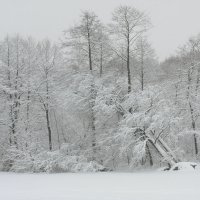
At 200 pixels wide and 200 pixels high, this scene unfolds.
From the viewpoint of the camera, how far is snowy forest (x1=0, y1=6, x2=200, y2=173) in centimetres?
2278

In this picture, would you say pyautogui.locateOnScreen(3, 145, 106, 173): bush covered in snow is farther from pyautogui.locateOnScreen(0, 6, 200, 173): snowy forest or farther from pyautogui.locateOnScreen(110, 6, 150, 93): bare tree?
pyautogui.locateOnScreen(110, 6, 150, 93): bare tree

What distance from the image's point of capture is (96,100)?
23.1m

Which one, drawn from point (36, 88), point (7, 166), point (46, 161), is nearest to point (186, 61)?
point (36, 88)

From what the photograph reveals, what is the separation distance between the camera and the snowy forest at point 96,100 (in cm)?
2278

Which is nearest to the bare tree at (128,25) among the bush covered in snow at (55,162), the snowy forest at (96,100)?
the snowy forest at (96,100)

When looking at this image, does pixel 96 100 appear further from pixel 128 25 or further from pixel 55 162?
pixel 128 25

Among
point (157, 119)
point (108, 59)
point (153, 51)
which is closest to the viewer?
point (157, 119)

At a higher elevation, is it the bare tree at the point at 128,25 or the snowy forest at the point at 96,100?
the bare tree at the point at 128,25

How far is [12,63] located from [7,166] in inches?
340

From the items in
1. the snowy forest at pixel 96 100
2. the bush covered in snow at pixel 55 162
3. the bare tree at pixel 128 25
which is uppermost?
the bare tree at pixel 128 25

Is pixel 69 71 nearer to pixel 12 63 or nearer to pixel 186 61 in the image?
pixel 12 63

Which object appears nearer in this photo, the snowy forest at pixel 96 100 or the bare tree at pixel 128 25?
the snowy forest at pixel 96 100

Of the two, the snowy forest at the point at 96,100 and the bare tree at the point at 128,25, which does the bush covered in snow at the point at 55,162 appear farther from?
the bare tree at the point at 128,25

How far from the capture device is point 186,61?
103 ft
